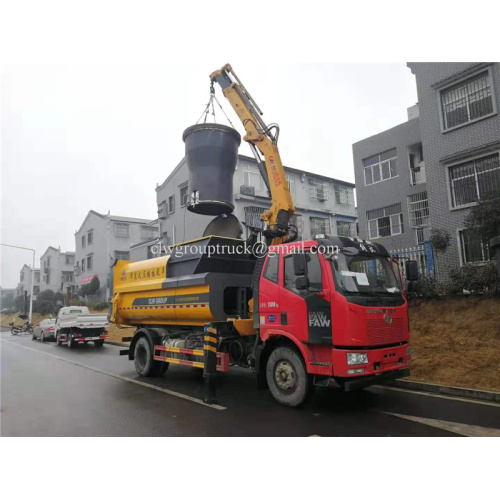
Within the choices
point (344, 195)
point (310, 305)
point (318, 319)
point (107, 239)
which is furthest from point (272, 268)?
point (107, 239)

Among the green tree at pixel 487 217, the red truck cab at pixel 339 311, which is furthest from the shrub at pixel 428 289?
the red truck cab at pixel 339 311

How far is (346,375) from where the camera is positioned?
502 cm

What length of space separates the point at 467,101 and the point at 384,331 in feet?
39.7

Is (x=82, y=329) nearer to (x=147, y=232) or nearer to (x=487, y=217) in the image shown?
(x=487, y=217)

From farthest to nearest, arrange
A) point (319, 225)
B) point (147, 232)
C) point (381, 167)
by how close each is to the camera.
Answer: point (147, 232)
point (319, 225)
point (381, 167)

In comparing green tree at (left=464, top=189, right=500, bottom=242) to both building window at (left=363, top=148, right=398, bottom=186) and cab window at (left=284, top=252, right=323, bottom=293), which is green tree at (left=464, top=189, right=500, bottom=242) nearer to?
cab window at (left=284, top=252, right=323, bottom=293)

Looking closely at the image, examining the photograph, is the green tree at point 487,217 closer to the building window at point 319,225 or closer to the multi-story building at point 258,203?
the multi-story building at point 258,203

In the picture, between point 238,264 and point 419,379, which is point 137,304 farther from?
point 419,379

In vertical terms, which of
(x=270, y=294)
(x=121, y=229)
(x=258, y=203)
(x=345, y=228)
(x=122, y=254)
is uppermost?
(x=121, y=229)

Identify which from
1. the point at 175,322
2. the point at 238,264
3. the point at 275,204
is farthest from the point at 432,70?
the point at 175,322

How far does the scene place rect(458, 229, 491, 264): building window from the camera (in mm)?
12863

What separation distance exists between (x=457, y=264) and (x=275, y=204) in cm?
850

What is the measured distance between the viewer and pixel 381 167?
64.6ft

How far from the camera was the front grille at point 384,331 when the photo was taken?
5250 millimetres
